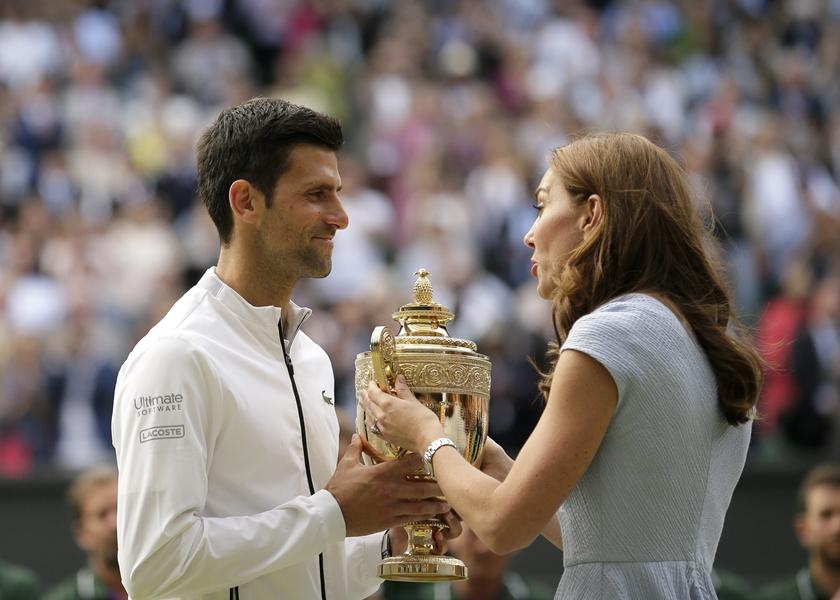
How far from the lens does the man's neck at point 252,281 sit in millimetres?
3416

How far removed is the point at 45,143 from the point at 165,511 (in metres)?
8.81

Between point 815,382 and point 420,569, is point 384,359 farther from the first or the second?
point 815,382

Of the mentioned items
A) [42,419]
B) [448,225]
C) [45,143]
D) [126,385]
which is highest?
[45,143]

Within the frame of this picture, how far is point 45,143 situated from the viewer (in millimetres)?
11375

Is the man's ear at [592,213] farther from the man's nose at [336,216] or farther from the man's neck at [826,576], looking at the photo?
Answer: the man's neck at [826,576]

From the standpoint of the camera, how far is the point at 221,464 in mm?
3188

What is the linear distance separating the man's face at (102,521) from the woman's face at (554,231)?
330cm

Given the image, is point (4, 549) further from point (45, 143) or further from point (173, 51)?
point (173, 51)

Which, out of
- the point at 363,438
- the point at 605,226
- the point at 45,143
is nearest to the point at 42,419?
the point at 45,143

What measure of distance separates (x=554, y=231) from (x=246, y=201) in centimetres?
73

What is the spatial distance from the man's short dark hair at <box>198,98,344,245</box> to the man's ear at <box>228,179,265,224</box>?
0.5 inches

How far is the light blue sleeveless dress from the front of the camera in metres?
2.83

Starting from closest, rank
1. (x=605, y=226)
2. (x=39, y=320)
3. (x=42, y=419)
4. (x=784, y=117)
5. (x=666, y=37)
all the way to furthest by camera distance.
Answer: (x=605, y=226)
(x=42, y=419)
(x=39, y=320)
(x=784, y=117)
(x=666, y=37)

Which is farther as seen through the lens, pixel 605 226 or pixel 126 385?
pixel 126 385
